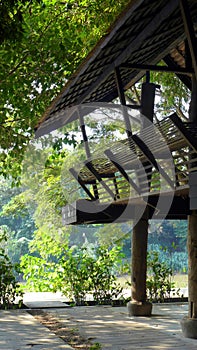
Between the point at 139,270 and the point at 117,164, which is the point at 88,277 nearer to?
the point at 139,270

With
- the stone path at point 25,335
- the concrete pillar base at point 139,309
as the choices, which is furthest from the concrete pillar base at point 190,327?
the concrete pillar base at point 139,309

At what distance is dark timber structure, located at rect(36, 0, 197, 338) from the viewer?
5.43 meters

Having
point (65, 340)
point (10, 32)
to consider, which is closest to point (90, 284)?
point (65, 340)

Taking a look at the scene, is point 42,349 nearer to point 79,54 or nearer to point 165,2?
point 165,2

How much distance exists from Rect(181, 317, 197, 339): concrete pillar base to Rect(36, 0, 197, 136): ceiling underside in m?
2.80

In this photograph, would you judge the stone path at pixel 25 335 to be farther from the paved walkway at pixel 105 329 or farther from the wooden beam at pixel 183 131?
the wooden beam at pixel 183 131

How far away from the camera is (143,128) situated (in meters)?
8.03

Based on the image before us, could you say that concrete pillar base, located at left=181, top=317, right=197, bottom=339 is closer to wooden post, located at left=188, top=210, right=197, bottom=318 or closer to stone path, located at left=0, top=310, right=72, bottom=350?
wooden post, located at left=188, top=210, right=197, bottom=318

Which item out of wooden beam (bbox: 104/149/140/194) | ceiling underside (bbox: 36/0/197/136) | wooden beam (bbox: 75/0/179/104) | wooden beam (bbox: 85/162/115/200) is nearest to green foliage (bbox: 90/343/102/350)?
wooden beam (bbox: 104/149/140/194)

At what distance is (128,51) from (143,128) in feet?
6.53

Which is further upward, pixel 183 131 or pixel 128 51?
pixel 128 51

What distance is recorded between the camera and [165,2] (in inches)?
217

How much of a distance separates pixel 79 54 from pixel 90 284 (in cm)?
420

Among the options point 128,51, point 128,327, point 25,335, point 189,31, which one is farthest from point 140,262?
point 189,31
